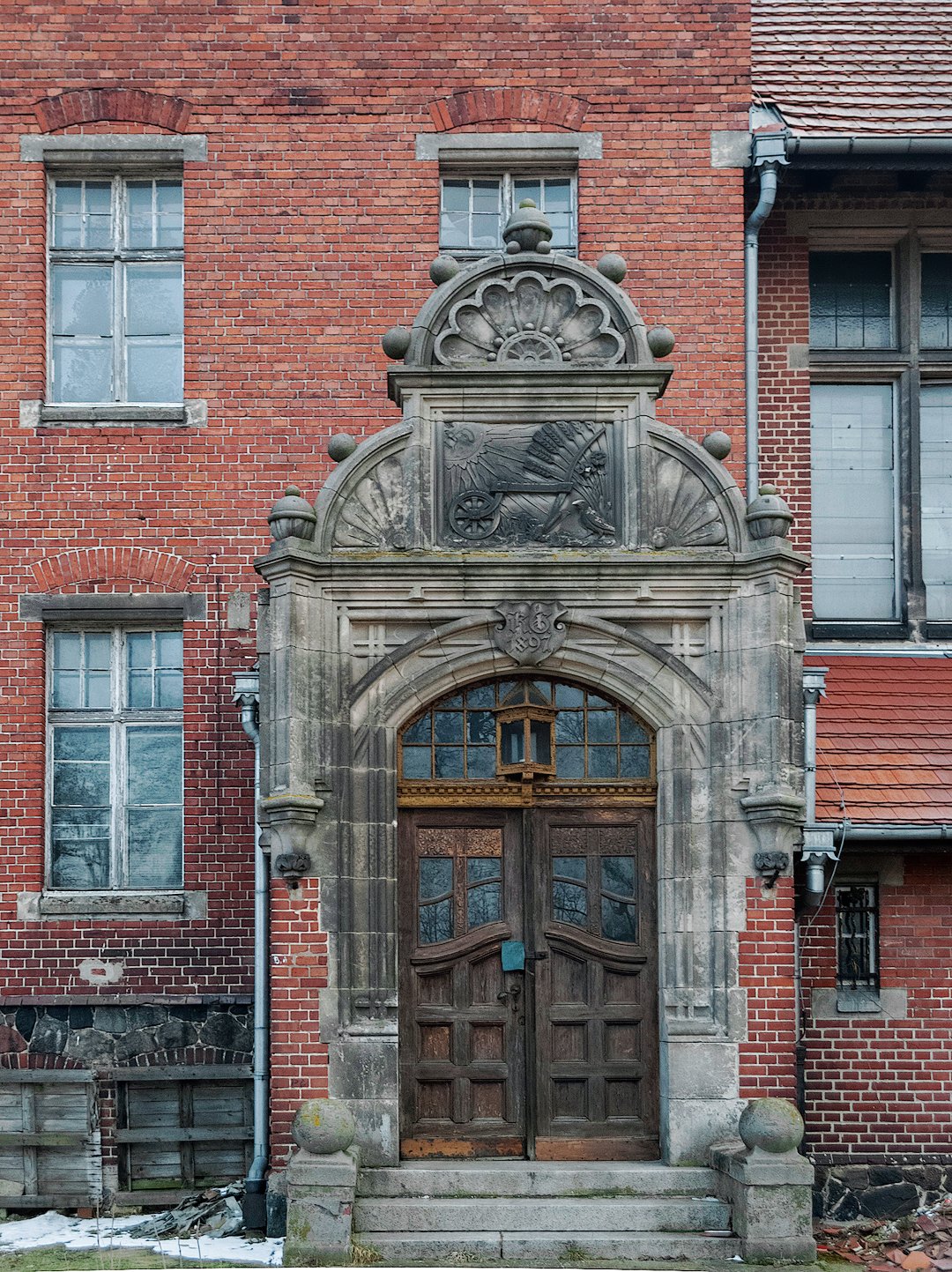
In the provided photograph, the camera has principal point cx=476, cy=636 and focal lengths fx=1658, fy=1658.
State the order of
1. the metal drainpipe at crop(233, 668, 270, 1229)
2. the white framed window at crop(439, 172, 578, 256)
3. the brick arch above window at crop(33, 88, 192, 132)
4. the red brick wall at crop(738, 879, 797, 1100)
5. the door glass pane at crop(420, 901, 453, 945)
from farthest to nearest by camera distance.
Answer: the white framed window at crop(439, 172, 578, 256) < the brick arch above window at crop(33, 88, 192, 132) < the metal drainpipe at crop(233, 668, 270, 1229) < the door glass pane at crop(420, 901, 453, 945) < the red brick wall at crop(738, 879, 797, 1100)

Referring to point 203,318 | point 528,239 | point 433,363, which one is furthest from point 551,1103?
point 203,318

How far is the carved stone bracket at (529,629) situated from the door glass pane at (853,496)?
12.1ft

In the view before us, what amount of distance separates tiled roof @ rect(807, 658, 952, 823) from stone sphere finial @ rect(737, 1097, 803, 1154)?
7.67ft

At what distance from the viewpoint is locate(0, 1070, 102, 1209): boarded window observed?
37.9ft

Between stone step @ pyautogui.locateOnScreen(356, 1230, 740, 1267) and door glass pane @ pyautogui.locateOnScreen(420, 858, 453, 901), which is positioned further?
door glass pane @ pyautogui.locateOnScreen(420, 858, 453, 901)

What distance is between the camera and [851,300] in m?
13.1

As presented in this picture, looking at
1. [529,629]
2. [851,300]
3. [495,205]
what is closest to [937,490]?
[851,300]

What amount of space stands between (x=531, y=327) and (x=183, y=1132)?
240 inches

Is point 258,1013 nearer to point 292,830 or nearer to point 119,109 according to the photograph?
point 292,830

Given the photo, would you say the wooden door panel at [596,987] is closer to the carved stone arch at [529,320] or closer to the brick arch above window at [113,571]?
the carved stone arch at [529,320]

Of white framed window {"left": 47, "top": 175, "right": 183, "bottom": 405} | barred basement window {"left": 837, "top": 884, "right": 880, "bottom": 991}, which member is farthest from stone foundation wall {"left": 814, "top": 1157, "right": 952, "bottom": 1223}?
white framed window {"left": 47, "top": 175, "right": 183, "bottom": 405}

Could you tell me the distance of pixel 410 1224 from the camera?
9.26 metres

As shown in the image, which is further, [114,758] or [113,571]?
[114,758]

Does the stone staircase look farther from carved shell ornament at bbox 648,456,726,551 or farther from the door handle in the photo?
carved shell ornament at bbox 648,456,726,551
